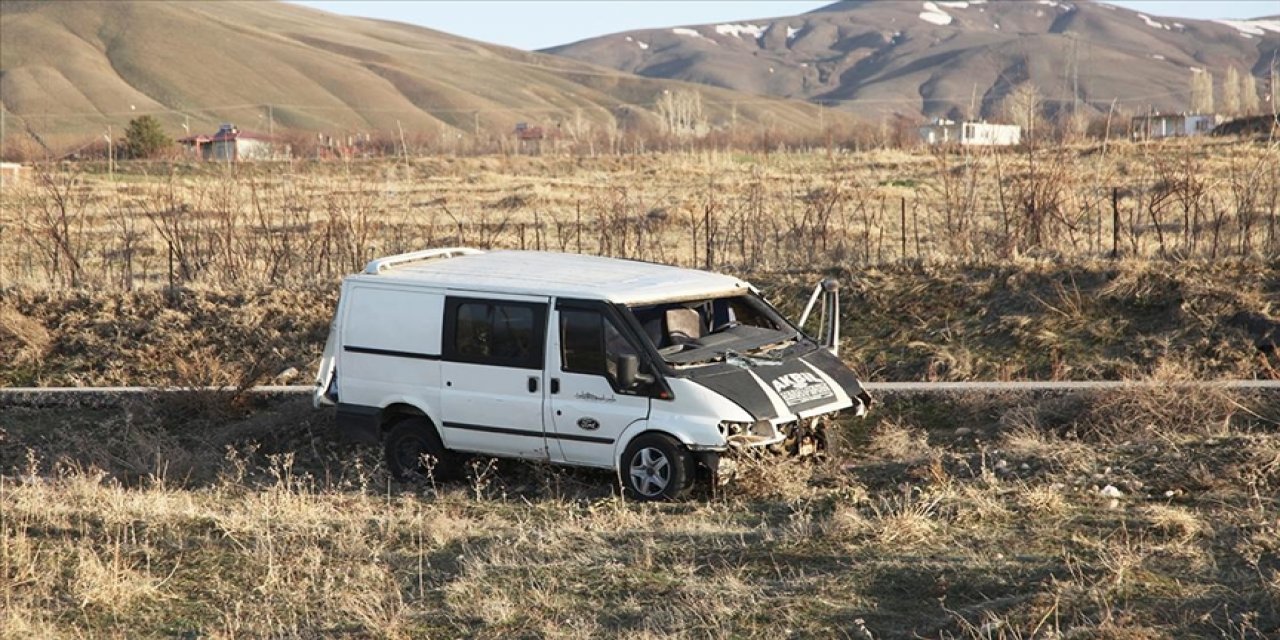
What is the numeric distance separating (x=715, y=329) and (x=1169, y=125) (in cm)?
6829

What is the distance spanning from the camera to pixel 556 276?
11688mm

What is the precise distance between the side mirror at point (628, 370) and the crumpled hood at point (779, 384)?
37cm

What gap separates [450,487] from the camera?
1177cm

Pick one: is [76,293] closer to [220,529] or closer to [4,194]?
[220,529]

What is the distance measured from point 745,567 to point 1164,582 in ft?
7.51

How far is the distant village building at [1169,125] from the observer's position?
3003 cm

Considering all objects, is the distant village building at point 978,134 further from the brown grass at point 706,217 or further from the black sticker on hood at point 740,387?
the black sticker on hood at point 740,387

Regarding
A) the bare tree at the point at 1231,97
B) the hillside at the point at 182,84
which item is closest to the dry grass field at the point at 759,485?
the bare tree at the point at 1231,97

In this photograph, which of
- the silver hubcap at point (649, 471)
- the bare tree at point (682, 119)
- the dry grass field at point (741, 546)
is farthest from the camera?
the bare tree at point (682, 119)

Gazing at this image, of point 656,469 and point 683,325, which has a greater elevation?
point 683,325

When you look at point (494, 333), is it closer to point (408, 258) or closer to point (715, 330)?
point (408, 258)

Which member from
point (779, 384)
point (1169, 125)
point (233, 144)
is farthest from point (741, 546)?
point (1169, 125)

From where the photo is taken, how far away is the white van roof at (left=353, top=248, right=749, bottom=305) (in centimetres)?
1123

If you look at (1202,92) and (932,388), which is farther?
(1202,92)
